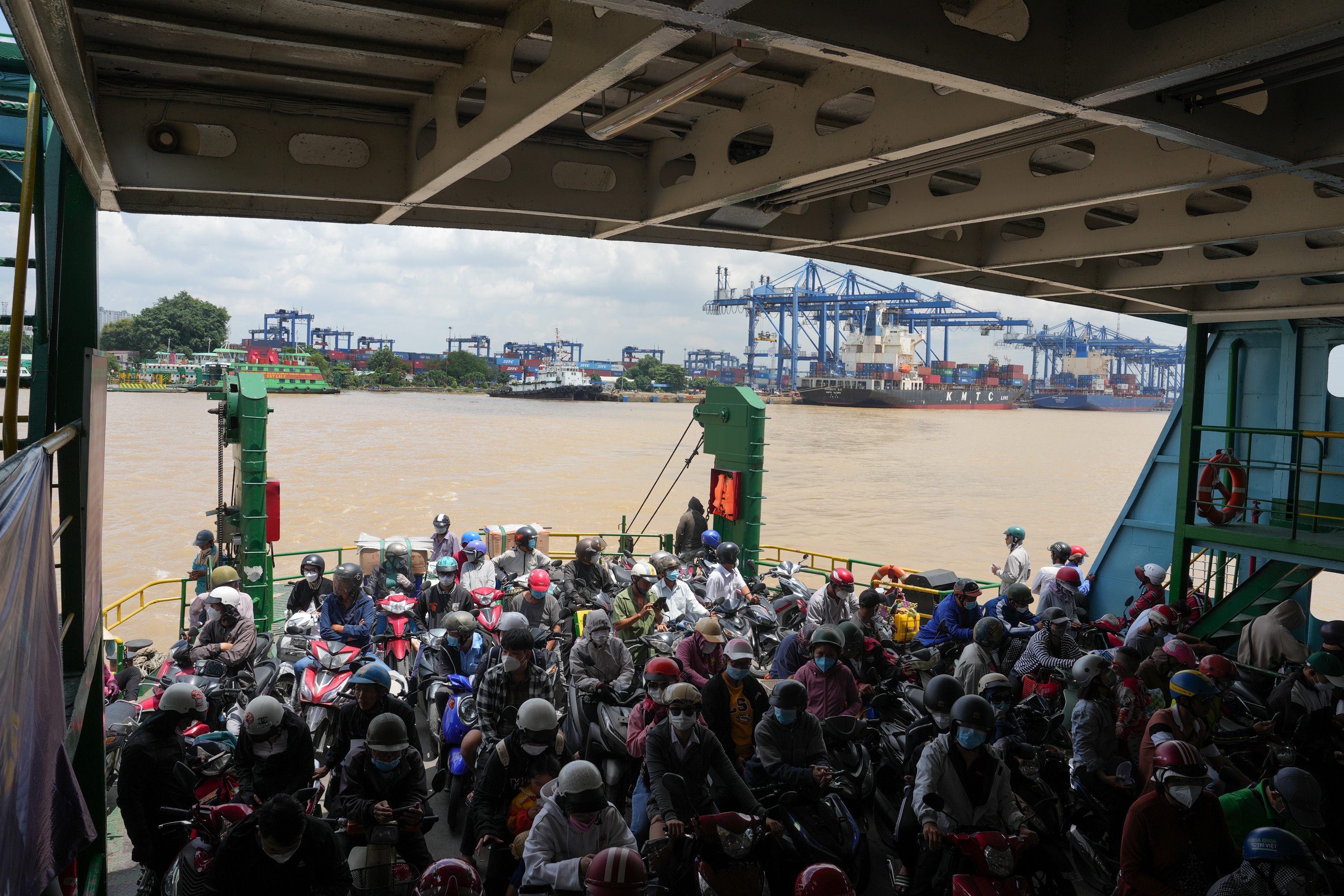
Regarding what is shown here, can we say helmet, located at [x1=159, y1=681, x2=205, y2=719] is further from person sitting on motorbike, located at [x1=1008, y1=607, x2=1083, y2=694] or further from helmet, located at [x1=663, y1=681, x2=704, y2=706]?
person sitting on motorbike, located at [x1=1008, y1=607, x2=1083, y2=694]

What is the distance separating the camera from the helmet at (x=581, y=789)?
4379 mm

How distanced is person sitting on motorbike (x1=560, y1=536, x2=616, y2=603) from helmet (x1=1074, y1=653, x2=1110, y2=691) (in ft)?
18.3

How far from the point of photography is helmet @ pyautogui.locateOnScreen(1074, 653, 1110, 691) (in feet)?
20.6

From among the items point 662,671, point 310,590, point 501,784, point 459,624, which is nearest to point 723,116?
point 662,671

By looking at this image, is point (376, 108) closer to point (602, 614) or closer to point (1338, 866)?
point (602, 614)

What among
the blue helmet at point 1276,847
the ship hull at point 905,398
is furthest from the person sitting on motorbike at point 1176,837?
the ship hull at point 905,398

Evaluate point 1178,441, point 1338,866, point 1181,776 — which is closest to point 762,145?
point 1181,776

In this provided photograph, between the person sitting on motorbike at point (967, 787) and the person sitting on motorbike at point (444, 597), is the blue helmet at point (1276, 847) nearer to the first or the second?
the person sitting on motorbike at point (967, 787)

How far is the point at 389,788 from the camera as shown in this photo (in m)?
4.89

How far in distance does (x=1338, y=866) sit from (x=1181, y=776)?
6.12 ft

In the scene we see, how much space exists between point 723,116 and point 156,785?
17.4 ft

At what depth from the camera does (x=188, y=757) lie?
18.1ft

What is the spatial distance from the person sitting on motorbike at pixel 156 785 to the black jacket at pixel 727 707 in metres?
3.25

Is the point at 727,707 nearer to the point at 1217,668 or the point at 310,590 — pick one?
the point at 1217,668
